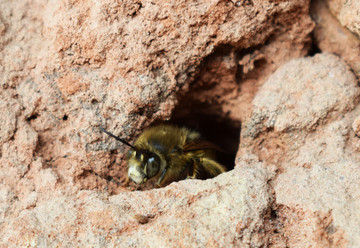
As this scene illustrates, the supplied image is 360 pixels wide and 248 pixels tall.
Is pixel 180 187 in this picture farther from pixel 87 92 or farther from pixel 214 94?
pixel 214 94

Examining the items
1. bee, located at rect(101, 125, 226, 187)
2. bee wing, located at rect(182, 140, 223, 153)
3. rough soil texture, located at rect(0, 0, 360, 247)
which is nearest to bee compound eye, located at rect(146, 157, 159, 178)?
bee, located at rect(101, 125, 226, 187)

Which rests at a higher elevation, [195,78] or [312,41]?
[312,41]

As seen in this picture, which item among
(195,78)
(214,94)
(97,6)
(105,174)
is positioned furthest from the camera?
(214,94)

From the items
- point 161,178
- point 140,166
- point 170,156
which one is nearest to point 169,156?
point 170,156

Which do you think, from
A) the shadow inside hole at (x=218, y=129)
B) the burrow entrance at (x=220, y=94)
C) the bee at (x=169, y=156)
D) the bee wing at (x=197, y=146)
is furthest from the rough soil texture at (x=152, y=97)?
the shadow inside hole at (x=218, y=129)

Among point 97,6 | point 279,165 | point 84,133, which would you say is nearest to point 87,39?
point 97,6

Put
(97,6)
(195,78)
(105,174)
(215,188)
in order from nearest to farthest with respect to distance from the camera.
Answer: (215,188)
(97,6)
(105,174)
(195,78)

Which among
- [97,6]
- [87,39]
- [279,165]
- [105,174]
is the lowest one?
[105,174]
